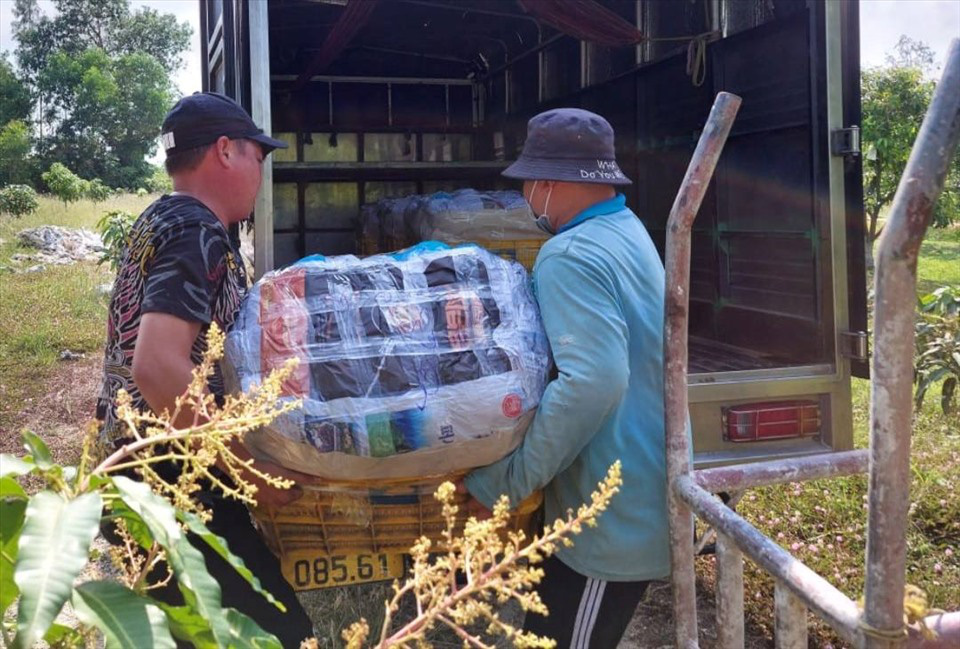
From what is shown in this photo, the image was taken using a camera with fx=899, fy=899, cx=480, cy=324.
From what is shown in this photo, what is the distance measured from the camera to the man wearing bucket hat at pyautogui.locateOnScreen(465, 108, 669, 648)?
70.3 inches

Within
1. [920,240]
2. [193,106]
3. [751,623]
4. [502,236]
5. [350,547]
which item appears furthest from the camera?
[502,236]

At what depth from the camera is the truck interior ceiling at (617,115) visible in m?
3.25

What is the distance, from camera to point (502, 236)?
4137 millimetres

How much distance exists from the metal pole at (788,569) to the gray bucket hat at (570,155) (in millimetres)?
758

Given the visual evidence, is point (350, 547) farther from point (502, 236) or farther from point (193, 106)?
point (502, 236)

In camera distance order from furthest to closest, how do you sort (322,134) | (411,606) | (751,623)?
(322,134) < (411,606) < (751,623)

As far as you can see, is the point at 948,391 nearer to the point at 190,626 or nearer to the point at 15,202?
the point at 190,626

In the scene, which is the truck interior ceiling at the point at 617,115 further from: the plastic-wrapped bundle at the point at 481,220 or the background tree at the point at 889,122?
the background tree at the point at 889,122

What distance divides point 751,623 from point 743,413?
856mm

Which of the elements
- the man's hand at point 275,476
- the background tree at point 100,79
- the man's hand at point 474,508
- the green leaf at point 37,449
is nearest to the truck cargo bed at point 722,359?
the man's hand at point 474,508

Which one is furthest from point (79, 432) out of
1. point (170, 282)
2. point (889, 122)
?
point (889, 122)

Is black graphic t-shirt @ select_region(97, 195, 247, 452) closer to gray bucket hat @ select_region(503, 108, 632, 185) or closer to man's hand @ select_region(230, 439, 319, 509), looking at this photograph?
man's hand @ select_region(230, 439, 319, 509)

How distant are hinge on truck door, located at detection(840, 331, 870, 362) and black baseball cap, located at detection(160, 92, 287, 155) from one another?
2019 millimetres

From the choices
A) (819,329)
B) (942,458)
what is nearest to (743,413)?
(819,329)
